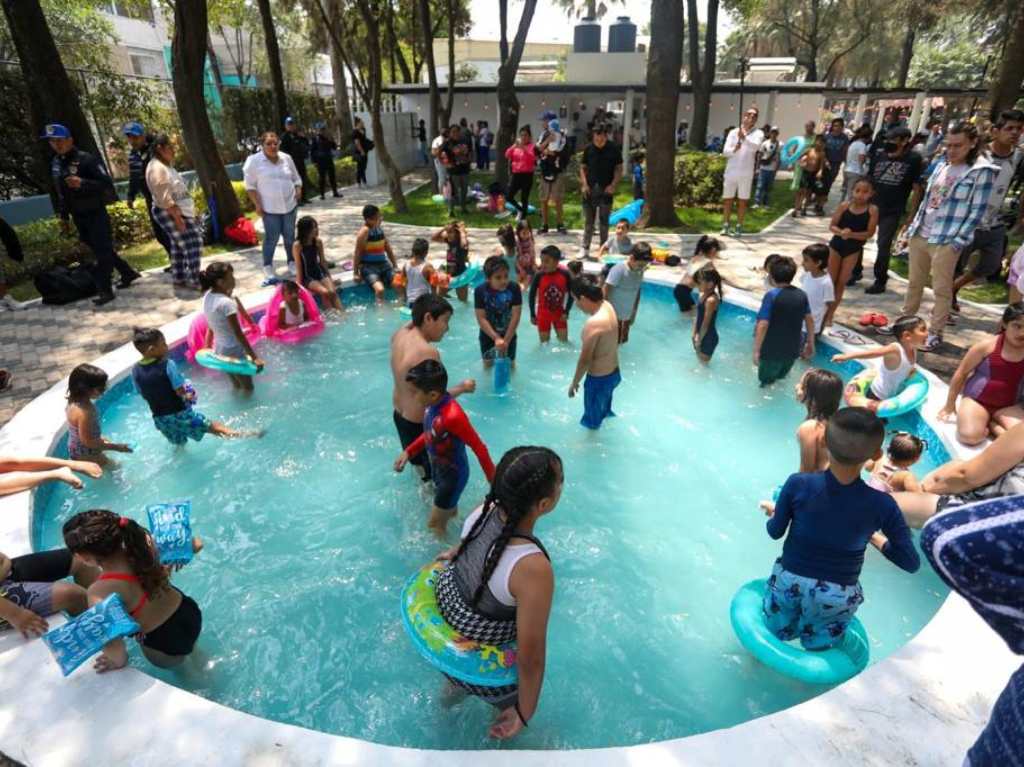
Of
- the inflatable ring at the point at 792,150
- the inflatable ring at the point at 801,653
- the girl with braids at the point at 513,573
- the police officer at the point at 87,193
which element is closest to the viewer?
the girl with braids at the point at 513,573

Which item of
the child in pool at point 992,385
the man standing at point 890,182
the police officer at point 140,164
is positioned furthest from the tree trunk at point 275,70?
the child in pool at point 992,385

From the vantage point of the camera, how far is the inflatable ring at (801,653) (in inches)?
120

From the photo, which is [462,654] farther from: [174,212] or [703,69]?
[703,69]

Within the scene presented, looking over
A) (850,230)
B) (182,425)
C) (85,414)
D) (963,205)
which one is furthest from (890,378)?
(85,414)

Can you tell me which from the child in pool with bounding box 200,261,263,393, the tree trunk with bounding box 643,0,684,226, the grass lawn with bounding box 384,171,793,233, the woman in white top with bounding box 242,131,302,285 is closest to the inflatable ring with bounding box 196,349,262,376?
the child in pool with bounding box 200,261,263,393

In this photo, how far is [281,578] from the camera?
171 inches

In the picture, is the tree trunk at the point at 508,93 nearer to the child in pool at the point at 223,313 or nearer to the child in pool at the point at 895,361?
the child in pool at the point at 223,313

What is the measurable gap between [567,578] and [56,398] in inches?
197

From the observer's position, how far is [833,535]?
2725mm

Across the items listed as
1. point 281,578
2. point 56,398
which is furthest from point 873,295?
Result: point 56,398

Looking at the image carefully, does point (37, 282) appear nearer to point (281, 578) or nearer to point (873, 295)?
point (281, 578)

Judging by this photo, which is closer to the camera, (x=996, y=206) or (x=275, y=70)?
(x=996, y=206)

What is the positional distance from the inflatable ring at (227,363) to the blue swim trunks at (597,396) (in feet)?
11.1

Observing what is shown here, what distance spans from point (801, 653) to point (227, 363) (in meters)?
5.56
